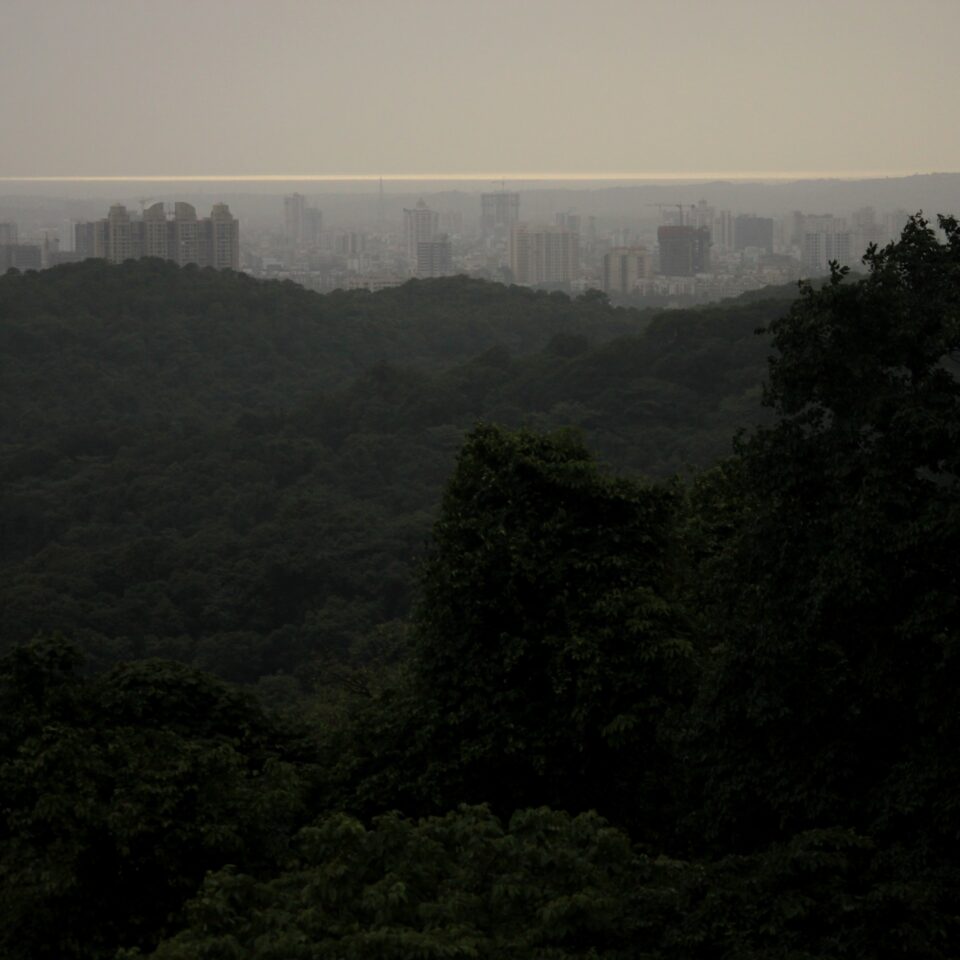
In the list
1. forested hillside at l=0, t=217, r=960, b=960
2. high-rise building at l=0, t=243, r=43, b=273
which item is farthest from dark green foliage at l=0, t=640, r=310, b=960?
high-rise building at l=0, t=243, r=43, b=273

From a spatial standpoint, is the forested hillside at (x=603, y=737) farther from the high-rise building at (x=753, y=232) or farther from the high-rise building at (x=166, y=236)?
the high-rise building at (x=753, y=232)

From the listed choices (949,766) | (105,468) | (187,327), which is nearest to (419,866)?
(949,766)

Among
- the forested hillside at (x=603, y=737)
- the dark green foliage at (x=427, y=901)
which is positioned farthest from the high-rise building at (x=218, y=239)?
the dark green foliage at (x=427, y=901)

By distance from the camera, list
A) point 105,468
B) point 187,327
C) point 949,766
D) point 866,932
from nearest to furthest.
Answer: point 866,932 → point 949,766 → point 105,468 → point 187,327

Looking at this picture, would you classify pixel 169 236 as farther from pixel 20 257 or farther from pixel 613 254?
pixel 613 254

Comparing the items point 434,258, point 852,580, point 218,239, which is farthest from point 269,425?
point 434,258

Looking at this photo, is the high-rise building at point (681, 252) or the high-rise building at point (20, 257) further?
the high-rise building at point (681, 252)

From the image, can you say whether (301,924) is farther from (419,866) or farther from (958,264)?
(958,264)
